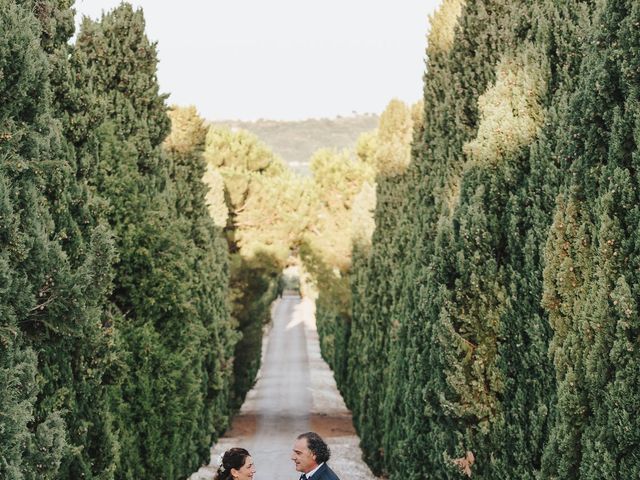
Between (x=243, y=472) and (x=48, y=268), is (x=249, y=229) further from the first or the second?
(x=243, y=472)

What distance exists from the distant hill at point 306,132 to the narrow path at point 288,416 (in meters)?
78.2

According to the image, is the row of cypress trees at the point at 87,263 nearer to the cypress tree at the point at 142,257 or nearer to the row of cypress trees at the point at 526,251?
the cypress tree at the point at 142,257

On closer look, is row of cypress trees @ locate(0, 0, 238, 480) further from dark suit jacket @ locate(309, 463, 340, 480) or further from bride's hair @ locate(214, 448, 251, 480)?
dark suit jacket @ locate(309, 463, 340, 480)

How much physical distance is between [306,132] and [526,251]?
130820mm

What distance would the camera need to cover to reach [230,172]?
28234 millimetres

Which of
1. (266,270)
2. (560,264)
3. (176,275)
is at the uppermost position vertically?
(560,264)

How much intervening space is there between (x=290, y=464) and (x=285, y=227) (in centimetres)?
1224

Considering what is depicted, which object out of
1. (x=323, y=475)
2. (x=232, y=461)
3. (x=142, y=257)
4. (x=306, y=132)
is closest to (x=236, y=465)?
(x=232, y=461)

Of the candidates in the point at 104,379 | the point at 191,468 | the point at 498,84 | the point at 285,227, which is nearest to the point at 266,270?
the point at 285,227

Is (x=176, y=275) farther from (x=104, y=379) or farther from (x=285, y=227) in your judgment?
(x=285, y=227)

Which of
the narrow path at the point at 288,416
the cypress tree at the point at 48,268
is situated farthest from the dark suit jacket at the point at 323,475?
the narrow path at the point at 288,416

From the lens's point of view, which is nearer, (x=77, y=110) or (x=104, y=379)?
(x=77, y=110)

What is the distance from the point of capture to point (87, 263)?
6.20 meters

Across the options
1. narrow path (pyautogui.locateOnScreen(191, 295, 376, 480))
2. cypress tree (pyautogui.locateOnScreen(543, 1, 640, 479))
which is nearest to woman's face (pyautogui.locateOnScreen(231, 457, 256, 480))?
cypress tree (pyautogui.locateOnScreen(543, 1, 640, 479))
